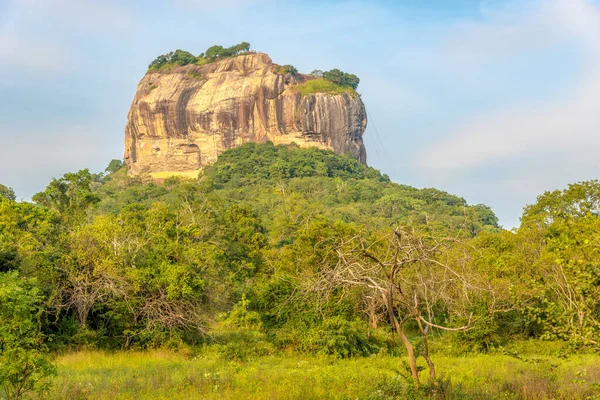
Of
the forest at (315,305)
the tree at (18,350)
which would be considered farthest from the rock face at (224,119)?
the tree at (18,350)

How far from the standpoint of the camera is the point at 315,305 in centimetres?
1738

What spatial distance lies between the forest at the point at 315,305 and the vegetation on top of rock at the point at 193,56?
282ft

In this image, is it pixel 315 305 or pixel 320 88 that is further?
pixel 320 88

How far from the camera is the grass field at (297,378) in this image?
9.91 meters

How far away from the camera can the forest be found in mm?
7773

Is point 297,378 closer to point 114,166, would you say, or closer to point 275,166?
point 275,166

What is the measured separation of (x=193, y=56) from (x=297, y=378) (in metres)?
113

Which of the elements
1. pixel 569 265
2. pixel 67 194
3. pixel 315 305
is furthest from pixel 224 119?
pixel 569 265

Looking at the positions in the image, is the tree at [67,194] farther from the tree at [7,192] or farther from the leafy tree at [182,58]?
the leafy tree at [182,58]

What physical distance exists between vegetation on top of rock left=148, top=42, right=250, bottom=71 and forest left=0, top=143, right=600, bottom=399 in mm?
85933

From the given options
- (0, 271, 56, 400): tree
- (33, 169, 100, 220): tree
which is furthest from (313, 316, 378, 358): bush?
(33, 169, 100, 220): tree

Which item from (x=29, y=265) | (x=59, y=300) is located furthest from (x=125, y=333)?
(x=29, y=265)

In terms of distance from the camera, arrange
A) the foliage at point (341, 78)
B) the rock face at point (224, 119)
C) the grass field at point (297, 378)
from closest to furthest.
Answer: the grass field at point (297, 378)
the rock face at point (224, 119)
the foliage at point (341, 78)

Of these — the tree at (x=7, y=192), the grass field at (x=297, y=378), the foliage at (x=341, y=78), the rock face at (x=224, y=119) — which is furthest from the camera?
the foliage at (x=341, y=78)
